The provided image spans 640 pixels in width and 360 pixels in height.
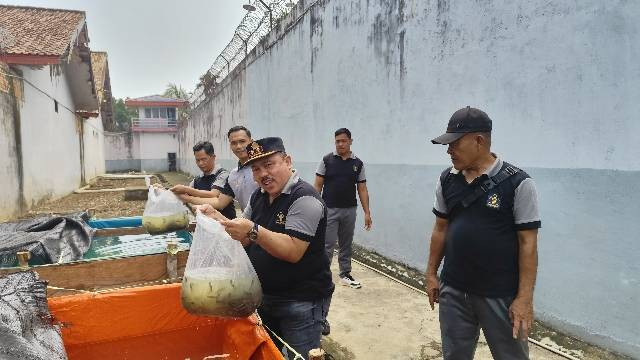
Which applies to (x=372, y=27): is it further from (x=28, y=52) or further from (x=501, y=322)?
(x=28, y=52)

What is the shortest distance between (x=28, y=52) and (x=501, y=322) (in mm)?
9173

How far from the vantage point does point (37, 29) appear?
941 centimetres

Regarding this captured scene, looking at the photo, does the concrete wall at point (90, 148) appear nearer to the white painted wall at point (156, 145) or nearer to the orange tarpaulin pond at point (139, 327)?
the white painted wall at point (156, 145)

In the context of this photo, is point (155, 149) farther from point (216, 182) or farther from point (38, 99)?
point (216, 182)

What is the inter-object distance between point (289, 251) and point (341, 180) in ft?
10.0

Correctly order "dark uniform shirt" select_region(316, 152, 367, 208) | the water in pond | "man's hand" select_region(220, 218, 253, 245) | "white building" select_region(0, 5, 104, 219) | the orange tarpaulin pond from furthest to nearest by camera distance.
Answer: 1. "white building" select_region(0, 5, 104, 219)
2. "dark uniform shirt" select_region(316, 152, 367, 208)
3. the water in pond
4. the orange tarpaulin pond
5. "man's hand" select_region(220, 218, 253, 245)

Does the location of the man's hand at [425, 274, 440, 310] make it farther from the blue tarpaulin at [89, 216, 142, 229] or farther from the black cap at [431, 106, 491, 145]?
the blue tarpaulin at [89, 216, 142, 229]

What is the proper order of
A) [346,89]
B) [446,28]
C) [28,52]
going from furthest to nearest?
[28,52]
[346,89]
[446,28]

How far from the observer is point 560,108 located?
10.6 feet

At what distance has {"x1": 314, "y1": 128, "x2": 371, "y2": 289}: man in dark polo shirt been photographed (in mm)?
4848

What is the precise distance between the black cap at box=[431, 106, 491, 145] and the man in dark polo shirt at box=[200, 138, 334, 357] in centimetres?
74

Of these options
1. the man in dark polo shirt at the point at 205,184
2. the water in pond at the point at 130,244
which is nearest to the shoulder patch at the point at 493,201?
the man in dark polo shirt at the point at 205,184

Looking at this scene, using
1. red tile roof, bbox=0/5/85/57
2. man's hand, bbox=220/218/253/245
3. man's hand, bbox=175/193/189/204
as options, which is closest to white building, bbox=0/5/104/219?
red tile roof, bbox=0/5/85/57

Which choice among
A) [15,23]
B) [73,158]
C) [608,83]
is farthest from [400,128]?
[73,158]
